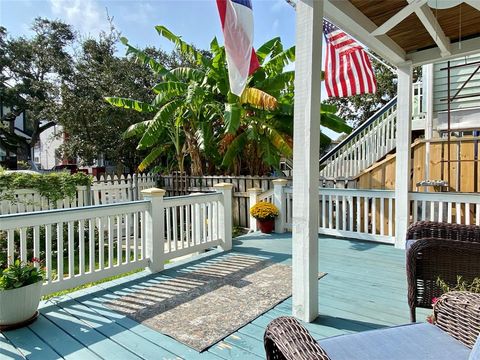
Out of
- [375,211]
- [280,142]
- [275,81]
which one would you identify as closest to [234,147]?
[280,142]

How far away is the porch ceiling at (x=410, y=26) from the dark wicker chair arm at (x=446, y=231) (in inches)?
76.4

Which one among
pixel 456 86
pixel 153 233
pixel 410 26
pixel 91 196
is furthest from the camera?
pixel 91 196

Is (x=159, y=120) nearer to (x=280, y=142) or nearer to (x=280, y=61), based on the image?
(x=280, y=142)

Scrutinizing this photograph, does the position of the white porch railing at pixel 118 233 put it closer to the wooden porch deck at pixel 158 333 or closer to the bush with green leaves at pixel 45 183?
the wooden porch deck at pixel 158 333

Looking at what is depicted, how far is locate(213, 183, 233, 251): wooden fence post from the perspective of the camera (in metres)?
4.77

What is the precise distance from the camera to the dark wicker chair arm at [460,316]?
1401 millimetres

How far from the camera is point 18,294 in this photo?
2.42 meters

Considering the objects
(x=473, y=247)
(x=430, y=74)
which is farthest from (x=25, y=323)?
(x=430, y=74)

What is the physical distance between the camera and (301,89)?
8.13ft

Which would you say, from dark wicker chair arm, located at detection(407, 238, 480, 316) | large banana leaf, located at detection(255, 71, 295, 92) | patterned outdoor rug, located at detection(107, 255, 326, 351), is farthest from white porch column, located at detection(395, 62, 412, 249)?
large banana leaf, located at detection(255, 71, 295, 92)

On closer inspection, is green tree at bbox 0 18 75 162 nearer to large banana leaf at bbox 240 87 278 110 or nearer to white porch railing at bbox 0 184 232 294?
large banana leaf at bbox 240 87 278 110

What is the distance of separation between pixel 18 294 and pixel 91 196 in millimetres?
5287

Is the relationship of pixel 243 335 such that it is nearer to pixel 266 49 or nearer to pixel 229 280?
pixel 229 280

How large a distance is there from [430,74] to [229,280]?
639 centimetres
